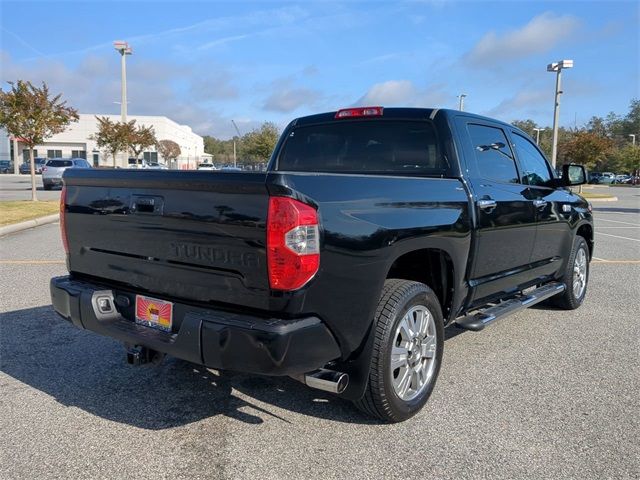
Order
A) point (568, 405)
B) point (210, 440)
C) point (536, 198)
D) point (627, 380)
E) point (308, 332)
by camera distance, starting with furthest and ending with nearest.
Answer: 1. point (536, 198)
2. point (627, 380)
3. point (568, 405)
4. point (210, 440)
5. point (308, 332)

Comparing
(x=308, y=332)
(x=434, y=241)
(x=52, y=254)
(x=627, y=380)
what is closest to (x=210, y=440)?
(x=308, y=332)

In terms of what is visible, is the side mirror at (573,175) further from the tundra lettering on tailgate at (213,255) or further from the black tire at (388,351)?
the tundra lettering on tailgate at (213,255)

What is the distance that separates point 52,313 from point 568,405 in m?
4.79

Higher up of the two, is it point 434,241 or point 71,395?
point 434,241

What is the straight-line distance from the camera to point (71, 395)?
372cm

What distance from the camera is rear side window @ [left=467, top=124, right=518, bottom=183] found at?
4.39m

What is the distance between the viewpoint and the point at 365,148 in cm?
449

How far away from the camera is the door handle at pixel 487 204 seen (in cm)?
405

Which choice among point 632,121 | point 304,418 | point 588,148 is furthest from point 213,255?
point 632,121

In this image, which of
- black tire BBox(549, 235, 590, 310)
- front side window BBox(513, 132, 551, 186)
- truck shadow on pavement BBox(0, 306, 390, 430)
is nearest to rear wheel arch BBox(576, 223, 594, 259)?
black tire BBox(549, 235, 590, 310)

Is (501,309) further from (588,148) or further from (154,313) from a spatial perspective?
(588,148)

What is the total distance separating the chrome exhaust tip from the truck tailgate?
50 cm

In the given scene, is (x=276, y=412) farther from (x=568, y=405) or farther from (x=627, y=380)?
(x=627, y=380)

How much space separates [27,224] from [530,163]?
11909mm
